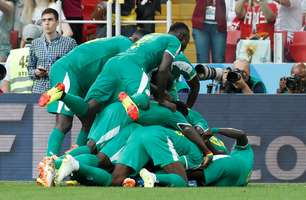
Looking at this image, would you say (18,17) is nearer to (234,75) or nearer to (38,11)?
(38,11)

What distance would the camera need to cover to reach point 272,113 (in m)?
16.2

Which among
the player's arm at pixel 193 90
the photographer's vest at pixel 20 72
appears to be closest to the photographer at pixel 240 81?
the player's arm at pixel 193 90

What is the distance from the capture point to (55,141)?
14914mm

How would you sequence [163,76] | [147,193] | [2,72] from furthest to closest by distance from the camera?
[2,72], [163,76], [147,193]

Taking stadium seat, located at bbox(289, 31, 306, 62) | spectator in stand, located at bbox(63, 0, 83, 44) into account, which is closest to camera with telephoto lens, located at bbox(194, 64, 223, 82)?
stadium seat, located at bbox(289, 31, 306, 62)

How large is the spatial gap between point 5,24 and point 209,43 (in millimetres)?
3035

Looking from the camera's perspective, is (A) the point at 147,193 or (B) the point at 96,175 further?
(B) the point at 96,175

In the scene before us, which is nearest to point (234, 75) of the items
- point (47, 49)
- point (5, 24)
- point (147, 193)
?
point (47, 49)

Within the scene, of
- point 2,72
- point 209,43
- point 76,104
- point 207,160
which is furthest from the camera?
point 209,43

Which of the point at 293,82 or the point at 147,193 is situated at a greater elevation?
the point at 293,82

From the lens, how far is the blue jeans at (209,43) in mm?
17516

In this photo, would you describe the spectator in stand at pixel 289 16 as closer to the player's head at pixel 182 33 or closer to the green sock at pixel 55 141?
the player's head at pixel 182 33

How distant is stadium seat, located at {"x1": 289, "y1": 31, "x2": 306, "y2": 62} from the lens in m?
17.4

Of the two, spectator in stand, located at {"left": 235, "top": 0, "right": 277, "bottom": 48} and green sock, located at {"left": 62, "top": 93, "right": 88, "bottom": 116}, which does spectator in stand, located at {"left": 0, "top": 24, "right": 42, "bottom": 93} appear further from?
spectator in stand, located at {"left": 235, "top": 0, "right": 277, "bottom": 48}
